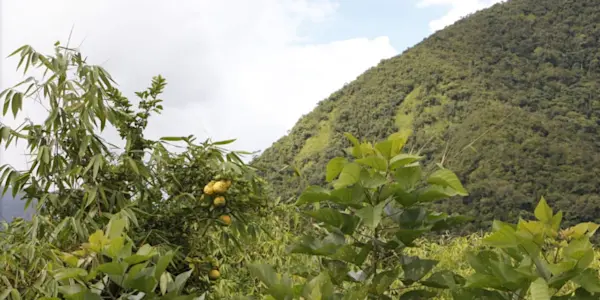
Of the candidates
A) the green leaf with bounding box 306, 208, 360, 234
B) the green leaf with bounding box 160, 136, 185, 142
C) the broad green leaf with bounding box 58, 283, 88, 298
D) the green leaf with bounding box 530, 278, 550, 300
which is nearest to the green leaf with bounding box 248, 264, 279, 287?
the green leaf with bounding box 306, 208, 360, 234

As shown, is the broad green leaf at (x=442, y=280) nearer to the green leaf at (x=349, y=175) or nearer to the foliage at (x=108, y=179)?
the green leaf at (x=349, y=175)

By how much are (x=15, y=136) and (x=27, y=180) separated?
0.49ft

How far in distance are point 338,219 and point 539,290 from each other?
0.29 m

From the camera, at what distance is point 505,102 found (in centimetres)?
3572

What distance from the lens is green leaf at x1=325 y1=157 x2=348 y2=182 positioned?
0.89m

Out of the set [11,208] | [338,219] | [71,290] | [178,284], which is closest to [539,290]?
[338,219]

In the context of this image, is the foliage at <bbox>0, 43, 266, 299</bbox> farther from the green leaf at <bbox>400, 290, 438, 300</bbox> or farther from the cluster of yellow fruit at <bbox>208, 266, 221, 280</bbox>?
the green leaf at <bbox>400, 290, 438, 300</bbox>

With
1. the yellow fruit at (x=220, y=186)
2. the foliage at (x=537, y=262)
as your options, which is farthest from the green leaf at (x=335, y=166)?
the yellow fruit at (x=220, y=186)

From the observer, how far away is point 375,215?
0.84 metres

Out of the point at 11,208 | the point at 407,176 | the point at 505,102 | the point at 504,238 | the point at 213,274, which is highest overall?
the point at 11,208

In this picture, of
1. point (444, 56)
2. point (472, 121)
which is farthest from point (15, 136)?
point (444, 56)

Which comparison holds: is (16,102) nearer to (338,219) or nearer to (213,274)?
(213,274)

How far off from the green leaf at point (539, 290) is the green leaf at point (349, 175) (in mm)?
265

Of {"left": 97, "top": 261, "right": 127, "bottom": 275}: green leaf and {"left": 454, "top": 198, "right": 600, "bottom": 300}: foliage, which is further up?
{"left": 97, "top": 261, "right": 127, "bottom": 275}: green leaf
